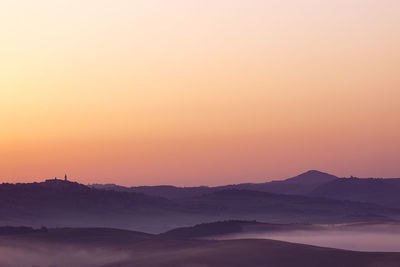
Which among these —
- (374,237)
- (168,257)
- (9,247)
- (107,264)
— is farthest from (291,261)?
(374,237)

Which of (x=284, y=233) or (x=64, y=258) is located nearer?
(x=64, y=258)

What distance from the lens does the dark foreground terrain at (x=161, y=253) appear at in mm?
84875

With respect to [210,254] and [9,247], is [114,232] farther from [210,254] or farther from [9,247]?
[210,254]

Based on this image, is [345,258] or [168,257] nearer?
[345,258]

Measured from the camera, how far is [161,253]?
344ft

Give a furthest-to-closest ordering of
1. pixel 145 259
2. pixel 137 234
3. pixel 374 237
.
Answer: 1. pixel 374 237
2. pixel 137 234
3. pixel 145 259

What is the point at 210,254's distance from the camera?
3600 inches

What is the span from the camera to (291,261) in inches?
3398

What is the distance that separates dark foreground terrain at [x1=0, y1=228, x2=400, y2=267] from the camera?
84.9 m

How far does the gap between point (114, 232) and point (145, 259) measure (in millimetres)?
56519

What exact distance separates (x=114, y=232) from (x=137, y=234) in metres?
6.72

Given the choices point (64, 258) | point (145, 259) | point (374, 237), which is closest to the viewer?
point (145, 259)

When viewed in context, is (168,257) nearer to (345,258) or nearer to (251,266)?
(251,266)

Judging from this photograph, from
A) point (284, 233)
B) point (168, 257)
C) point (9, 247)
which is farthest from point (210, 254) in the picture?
point (284, 233)
